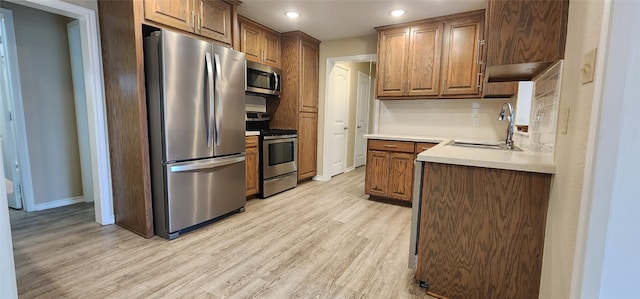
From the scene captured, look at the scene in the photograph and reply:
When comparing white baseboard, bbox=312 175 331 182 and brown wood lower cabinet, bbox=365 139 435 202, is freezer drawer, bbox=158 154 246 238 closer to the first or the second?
brown wood lower cabinet, bbox=365 139 435 202

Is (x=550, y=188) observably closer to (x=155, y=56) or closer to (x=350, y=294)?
(x=350, y=294)

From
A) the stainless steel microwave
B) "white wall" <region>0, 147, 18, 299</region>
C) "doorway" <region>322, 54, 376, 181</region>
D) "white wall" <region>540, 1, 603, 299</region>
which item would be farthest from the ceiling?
"white wall" <region>0, 147, 18, 299</region>

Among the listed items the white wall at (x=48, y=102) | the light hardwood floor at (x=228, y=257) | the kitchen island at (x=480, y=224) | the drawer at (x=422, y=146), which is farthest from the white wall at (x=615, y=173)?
the white wall at (x=48, y=102)

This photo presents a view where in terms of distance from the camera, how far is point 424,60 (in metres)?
3.46

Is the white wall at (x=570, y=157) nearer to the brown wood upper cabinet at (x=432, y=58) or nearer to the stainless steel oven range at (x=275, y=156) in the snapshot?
the brown wood upper cabinet at (x=432, y=58)

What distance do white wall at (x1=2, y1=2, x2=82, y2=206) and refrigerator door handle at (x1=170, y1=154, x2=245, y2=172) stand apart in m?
1.95

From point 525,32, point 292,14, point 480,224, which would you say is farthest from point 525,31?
point 292,14

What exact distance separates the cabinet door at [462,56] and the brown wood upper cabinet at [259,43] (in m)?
2.25

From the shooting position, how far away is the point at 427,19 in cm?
338

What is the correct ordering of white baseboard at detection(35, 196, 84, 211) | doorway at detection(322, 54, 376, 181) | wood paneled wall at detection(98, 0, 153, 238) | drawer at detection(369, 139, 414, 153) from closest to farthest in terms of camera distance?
wood paneled wall at detection(98, 0, 153, 238), white baseboard at detection(35, 196, 84, 211), drawer at detection(369, 139, 414, 153), doorway at detection(322, 54, 376, 181)

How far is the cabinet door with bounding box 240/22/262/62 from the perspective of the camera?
3.48m

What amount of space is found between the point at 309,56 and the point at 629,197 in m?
3.93

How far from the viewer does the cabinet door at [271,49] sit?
3842mm

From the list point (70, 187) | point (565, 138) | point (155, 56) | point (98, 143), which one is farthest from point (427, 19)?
point (70, 187)
